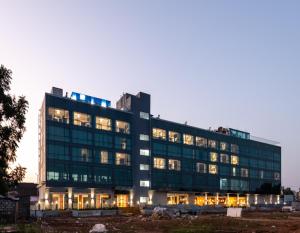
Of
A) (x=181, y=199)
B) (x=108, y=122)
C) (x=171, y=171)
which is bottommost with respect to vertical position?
(x=181, y=199)

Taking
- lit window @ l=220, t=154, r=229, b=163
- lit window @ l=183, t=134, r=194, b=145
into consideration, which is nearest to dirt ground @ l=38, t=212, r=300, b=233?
lit window @ l=183, t=134, r=194, b=145

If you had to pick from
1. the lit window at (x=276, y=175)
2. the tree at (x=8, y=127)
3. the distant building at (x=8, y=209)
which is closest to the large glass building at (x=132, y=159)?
the lit window at (x=276, y=175)

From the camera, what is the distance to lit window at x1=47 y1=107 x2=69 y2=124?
4642 inches

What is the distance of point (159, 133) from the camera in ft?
471

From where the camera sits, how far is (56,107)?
4697 inches

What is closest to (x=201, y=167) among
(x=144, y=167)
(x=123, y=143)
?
(x=144, y=167)

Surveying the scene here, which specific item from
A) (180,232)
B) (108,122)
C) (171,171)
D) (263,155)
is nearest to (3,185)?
(180,232)

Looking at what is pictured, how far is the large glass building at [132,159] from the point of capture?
11800 centimetres

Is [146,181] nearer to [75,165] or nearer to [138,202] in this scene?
[138,202]

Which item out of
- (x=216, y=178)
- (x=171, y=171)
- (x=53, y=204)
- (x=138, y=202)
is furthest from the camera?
(x=216, y=178)

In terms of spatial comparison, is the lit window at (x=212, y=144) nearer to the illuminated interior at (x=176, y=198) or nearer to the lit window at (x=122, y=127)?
the illuminated interior at (x=176, y=198)

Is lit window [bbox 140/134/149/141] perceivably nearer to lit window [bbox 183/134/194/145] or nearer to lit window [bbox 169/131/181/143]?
lit window [bbox 169/131/181/143]

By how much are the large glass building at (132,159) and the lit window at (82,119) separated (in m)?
0.29

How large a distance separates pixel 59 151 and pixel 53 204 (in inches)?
570
